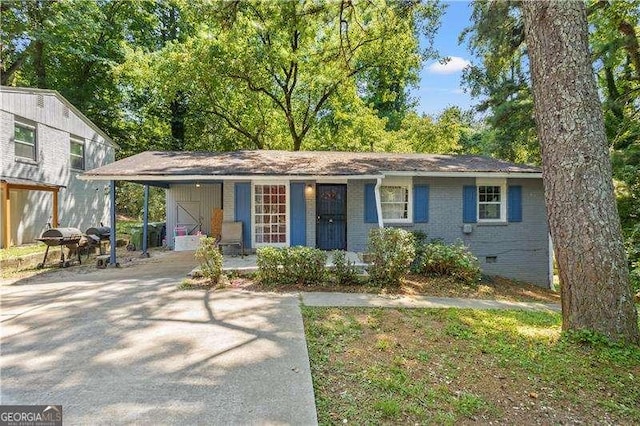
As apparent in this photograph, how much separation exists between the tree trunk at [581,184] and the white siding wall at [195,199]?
1142cm

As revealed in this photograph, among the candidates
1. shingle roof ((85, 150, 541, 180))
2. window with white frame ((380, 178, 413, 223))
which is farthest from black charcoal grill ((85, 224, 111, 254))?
window with white frame ((380, 178, 413, 223))

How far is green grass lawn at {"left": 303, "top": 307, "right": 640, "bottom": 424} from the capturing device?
2857 millimetres

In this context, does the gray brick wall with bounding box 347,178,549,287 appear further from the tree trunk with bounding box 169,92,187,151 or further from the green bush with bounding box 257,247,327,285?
the tree trunk with bounding box 169,92,187,151

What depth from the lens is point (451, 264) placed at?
830 cm

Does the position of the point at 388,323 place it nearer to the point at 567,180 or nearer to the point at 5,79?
the point at 567,180

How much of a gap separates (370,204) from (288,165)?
8.87ft

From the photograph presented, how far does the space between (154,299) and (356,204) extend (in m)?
6.08

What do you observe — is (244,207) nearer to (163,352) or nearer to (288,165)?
(288,165)

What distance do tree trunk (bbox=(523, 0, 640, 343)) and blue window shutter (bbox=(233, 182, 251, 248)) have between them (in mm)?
7935

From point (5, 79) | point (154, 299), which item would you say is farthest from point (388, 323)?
point (5, 79)

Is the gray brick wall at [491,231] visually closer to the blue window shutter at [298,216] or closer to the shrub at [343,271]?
the blue window shutter at [298,216]

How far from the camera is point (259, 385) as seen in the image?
10.4ft

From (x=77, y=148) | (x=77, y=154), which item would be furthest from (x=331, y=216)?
(x=77, y=148)

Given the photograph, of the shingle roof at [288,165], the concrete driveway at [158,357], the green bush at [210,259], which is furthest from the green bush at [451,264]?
the green bush at [210,259]
